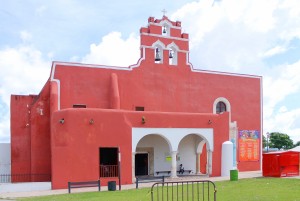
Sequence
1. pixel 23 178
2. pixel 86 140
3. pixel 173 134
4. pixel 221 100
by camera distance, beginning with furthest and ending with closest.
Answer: pixel 221 100
pixel 23 178
pixel 173 134
pixel 86 140

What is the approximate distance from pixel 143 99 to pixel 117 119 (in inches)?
198

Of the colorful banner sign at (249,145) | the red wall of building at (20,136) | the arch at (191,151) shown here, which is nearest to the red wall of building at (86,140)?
the red wall of building at (20,136)

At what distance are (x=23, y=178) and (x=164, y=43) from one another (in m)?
13.0

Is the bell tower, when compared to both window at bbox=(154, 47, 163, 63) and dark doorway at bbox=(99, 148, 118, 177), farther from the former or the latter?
dark doorway at bbox=(99, 148, 118, 177)

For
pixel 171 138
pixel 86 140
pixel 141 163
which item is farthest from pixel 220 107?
pixel 86 140

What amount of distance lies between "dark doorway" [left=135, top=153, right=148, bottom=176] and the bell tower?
653 cm

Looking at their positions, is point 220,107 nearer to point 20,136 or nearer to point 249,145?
point 249,145

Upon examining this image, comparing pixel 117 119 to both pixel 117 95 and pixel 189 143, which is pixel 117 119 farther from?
pixel 189 143

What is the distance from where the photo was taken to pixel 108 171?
22.8 meters

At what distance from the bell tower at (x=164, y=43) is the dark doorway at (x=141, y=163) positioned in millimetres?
6535

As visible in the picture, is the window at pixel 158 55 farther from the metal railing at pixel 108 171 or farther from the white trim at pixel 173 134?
the metal railing at pixel 108 171

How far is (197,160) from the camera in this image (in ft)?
93.0

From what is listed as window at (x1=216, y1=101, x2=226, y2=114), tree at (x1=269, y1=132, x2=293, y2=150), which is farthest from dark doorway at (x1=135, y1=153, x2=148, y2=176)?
tree at (x1=269, y1=132, x2=293, y2=150)

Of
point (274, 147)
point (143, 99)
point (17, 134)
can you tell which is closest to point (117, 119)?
point (143, 99)
